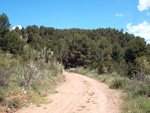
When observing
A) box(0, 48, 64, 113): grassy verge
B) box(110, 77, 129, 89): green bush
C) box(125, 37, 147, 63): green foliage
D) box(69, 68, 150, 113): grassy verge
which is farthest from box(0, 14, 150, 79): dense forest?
box(0, 48, 64, 113): grassy verge

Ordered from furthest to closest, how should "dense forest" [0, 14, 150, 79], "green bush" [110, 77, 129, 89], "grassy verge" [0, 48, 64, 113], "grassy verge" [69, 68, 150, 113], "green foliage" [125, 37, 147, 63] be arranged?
"green foliage" [125, 37, 147, 63] → "dense forest" [0, 14, 150, 79] → "green bush" [110, 77, 129, 89] → "grassy verge" [0, 48, 64, 113] → "grassy verge" [69, 68, 150, 113]

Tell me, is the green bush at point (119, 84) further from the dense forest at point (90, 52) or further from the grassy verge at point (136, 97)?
the dense forest at point (90, 52)

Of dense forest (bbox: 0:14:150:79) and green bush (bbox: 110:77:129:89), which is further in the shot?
dense forest (bbox: 0:14:150:79)

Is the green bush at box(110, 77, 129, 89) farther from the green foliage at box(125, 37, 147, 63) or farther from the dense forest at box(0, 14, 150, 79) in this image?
the green foliage at box(125, 37, 147, 63)

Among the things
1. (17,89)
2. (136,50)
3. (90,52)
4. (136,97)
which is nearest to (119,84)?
(136,97)

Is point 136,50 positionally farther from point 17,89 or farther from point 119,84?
point 17,89

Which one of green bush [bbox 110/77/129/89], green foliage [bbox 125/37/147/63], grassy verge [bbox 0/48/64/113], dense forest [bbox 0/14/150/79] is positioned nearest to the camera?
grassy verge [bbox 0/48/64/113]

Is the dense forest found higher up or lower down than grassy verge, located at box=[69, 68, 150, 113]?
higher up

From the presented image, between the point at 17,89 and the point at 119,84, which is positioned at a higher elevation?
the point at 17,89

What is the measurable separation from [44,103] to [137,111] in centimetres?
393

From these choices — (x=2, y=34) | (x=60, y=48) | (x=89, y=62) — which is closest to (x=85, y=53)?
(x=89, y=62)

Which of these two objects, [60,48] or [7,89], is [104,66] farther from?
[60,48]

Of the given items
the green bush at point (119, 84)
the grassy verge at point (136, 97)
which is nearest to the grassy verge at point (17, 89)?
the grassy verge at point (136, 97)

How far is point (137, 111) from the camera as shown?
4.89 metres
